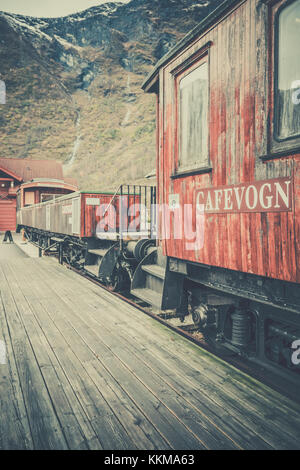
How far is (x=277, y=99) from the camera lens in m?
2.69

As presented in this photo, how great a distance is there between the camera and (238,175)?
3127 millimetres

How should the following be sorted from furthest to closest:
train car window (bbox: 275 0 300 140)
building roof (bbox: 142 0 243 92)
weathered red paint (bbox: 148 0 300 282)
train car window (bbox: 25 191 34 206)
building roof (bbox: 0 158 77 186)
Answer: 1. building roof (bbox: 0 158 77 186)
2. train car window (bbox: 25 191 34 206)
3. building roof (bbox: 142 0 243 92)
4. weathered red paint (bbox: 148 0 300 282)
5. train car window (bbox: 275 0 300 140)

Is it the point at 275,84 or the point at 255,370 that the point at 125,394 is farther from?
the point at 275,84

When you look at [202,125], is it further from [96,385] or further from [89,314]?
[89,314]

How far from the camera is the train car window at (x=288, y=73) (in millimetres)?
2529

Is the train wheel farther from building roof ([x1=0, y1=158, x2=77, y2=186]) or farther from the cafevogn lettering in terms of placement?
building roof ([x1=0, y1=158, x2=77, y2=186])

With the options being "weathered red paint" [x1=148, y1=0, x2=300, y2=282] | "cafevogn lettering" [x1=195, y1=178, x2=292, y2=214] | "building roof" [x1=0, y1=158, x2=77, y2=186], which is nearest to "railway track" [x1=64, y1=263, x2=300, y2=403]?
"weathered red paint" [x1=148, y1=0, x2=300, y2=282]

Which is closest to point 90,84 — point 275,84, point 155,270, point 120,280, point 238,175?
point 120,280

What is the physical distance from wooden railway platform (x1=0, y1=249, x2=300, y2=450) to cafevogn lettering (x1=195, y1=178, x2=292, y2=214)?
5.27 feet

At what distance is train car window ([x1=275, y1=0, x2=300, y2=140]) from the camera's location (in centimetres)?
253

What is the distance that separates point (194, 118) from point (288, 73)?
1478 millimetres

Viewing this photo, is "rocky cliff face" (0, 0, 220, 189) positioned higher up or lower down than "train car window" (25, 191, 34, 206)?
higher up

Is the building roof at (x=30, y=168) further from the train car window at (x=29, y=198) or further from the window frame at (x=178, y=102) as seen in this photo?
the window frame at (x=178, y=102)

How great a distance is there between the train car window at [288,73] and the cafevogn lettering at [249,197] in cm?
39
